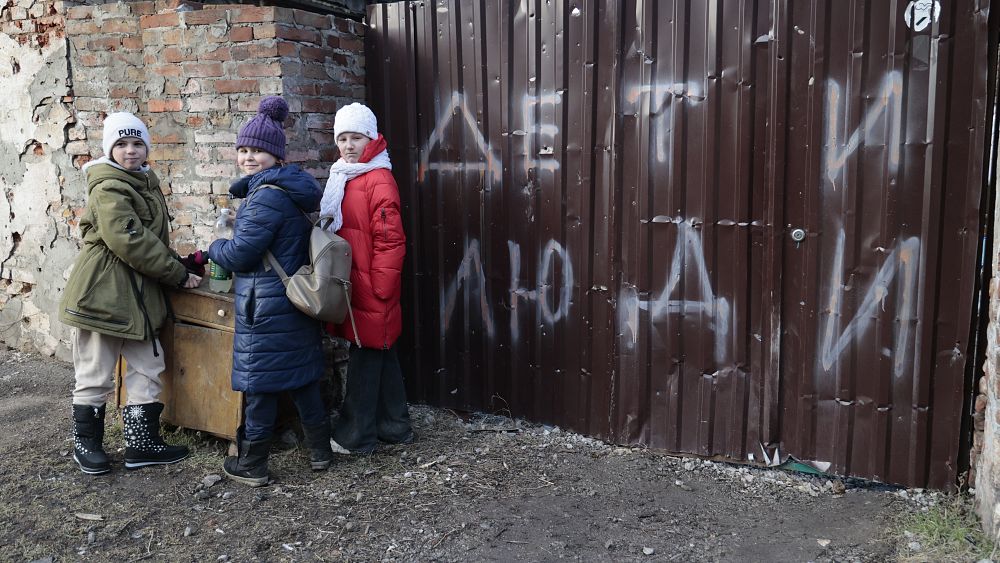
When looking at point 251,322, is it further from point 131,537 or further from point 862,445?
point 862,445

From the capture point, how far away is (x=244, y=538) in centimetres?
326

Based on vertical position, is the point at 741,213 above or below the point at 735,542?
above

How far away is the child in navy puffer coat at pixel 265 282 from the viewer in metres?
3.54

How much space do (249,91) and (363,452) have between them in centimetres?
198

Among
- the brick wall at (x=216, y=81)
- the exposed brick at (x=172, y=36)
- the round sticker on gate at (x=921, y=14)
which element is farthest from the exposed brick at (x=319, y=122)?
the round sticker on gate at (x=921, y=14)

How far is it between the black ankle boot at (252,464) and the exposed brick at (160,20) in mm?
2300

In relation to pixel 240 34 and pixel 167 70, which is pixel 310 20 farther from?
pixel 167 70

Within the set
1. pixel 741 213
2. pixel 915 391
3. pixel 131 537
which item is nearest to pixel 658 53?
pixel 741 213

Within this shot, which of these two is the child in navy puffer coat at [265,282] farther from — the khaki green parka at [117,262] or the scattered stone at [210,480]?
the khaki green parka at [117,262]

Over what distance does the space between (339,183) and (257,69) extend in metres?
0.82

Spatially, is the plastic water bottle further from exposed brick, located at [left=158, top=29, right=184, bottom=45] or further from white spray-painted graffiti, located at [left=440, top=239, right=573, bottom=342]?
white spray-painted graffiti, located at [left=440, top=239, right=573, bottom=342]

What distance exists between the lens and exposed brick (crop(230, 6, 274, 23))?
162 inches

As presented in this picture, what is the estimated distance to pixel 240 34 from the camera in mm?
4203

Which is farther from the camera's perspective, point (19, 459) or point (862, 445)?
point (19, 459)
